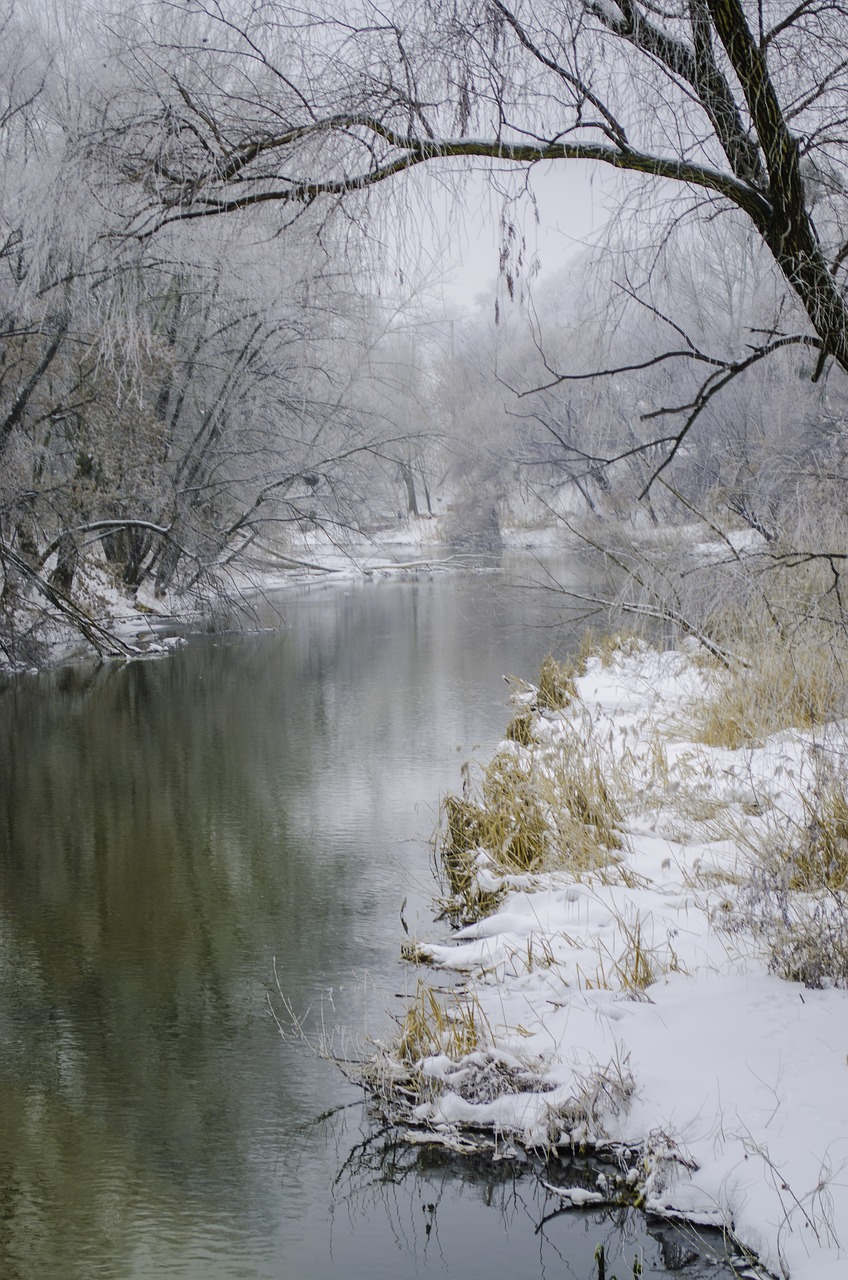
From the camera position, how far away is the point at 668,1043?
11.6 ft

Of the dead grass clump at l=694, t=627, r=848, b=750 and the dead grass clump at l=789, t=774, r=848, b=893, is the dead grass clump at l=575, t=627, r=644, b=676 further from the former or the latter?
the dead grass clump at l=789, t=774, r=848, b=893

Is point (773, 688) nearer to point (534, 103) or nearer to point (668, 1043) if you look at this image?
point (668, 1043)

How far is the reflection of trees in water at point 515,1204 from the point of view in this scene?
9.57 feet

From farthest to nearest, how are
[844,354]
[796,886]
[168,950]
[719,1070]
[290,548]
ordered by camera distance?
1. [290,548]
2. [168,950]
3. [796,886]
4. [844,354]
5. [719,1070]

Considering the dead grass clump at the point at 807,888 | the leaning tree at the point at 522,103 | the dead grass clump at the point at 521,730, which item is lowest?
the dead grass clump at the point at 521,730

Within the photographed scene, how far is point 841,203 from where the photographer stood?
3725 mm

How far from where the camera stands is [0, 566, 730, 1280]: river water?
3062 mm

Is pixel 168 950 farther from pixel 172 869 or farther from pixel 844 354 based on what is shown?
pixel 844 354

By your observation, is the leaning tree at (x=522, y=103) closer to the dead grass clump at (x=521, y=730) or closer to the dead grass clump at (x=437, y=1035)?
the dead grass clump at (x=437, y=1035)

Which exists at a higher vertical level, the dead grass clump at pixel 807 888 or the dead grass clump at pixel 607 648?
the dead grass clump at pixel 607 648

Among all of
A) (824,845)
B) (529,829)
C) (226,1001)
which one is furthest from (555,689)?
(226,1001)

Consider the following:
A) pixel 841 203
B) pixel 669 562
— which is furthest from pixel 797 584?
pixel 841 203

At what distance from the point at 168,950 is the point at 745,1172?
2.92 metres

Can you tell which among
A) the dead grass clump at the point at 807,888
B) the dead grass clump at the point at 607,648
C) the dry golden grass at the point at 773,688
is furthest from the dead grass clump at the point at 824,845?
the dead grass clump at the point at 607,648
